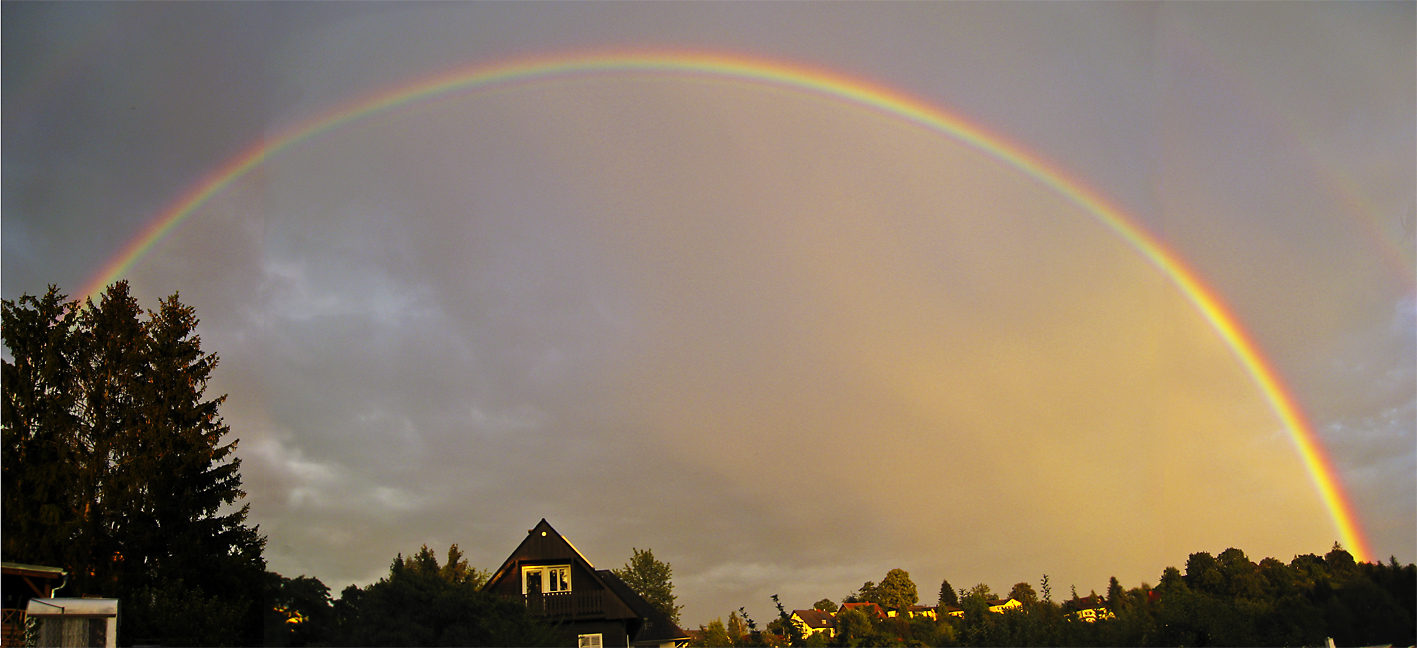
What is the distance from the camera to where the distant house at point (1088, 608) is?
999 inches

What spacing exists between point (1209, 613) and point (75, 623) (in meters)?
26.8

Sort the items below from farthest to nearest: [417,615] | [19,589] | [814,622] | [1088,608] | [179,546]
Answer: [814,622], [1088,608], [179,546], [19,589], [417,615]

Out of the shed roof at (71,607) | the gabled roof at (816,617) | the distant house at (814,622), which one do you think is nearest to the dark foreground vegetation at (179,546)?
the distant house at (814,622)

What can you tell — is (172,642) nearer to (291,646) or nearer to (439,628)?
(291,646)

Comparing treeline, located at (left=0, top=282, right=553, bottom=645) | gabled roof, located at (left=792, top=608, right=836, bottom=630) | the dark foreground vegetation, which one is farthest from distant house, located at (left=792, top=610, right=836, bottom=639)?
treeline, located at (left=0, top=282, right=553, bottom=645)

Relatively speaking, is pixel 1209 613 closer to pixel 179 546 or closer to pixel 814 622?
pixel 814 622

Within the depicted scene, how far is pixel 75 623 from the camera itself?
46.9 feet

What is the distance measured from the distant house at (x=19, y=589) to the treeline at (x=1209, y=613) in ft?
62.4

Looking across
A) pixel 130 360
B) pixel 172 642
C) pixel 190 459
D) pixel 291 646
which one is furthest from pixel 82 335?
pixel 291 646

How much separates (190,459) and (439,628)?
14811mm

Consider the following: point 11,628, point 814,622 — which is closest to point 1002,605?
point 814,622

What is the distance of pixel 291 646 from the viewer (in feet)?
48.8

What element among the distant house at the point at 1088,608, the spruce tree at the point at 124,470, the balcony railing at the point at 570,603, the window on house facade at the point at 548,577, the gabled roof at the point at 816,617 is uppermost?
the spruce tree at the point at 124,470

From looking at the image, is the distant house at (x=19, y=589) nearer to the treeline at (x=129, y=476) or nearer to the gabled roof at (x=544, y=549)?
the treeline at (x=129, y=476)
